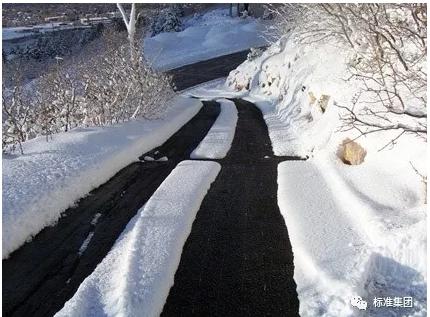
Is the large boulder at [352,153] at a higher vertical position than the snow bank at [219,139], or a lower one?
higher

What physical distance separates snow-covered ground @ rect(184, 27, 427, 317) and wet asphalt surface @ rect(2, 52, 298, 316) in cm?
32

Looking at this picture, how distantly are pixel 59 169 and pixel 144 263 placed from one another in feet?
12.7

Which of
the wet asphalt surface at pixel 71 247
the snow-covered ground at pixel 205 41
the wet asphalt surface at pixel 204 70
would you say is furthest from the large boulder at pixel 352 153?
the snow-covered ground at pixel 205 41

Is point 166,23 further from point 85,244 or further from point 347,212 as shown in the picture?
point 85,244

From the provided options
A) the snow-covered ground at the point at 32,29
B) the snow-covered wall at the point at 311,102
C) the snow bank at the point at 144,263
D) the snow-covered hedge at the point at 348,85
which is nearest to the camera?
the snow bank at the point at 144,263

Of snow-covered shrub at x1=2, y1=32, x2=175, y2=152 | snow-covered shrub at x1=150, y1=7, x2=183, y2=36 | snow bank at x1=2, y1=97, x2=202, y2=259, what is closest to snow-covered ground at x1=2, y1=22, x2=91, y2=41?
snow-covered shrub at x1=150, y1=7, x2=183, y2=36

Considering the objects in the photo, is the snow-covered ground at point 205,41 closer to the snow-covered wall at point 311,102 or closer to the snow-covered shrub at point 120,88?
the snow-covered wall at point 311,102

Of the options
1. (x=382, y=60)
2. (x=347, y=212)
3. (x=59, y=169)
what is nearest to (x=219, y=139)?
(x=59, y=169)

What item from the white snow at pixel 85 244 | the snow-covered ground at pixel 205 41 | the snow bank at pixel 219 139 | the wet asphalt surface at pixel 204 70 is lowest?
the wet asphalt surface at pixel 204 70

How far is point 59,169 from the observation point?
9508 millimetres

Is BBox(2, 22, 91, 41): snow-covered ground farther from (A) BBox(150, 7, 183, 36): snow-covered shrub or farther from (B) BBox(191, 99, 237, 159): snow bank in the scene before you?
(B) BBox(191, 99, 237, 159): snow bank

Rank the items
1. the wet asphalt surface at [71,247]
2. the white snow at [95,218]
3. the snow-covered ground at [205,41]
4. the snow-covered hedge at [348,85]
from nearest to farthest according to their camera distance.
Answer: the wet asphalt surface at [71,247] → the white snow at [95,218] → the snow-covered hedge at [348,85] → the snow-covered ground at [205,41]

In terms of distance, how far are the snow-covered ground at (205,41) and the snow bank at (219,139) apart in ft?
73.1

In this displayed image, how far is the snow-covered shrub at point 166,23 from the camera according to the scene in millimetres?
48625
